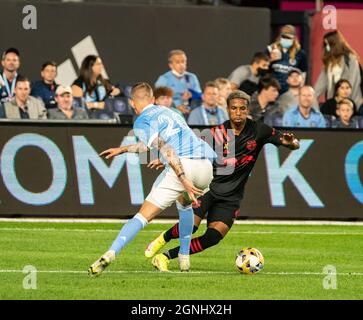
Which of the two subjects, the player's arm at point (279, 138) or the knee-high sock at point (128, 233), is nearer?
the knee-high sock at point (128, 233)

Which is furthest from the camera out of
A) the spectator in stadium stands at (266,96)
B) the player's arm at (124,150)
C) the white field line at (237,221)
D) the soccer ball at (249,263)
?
the spectator in stadium stands at (266,96)

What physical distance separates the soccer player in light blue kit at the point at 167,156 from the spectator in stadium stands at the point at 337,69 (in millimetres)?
9306

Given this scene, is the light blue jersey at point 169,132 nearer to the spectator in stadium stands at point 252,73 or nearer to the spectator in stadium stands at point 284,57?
the spectator in stadium stands at point 252,73

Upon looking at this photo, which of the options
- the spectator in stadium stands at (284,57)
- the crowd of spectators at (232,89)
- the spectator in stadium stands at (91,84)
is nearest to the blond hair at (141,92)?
the crowd of spectators at (232,89)

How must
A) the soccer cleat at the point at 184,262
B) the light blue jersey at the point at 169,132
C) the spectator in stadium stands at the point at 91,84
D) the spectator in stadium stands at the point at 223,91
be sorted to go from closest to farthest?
the light blue jersey at the point at 169,132 → the soccer cleat at the point at 184,262 → the spectator in stadium stands at the point at 223,91 → the spectator in stadium stands at the point at 91,84

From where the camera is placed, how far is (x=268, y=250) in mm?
16781

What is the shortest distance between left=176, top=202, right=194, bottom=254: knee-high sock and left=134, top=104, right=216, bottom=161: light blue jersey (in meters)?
0.64

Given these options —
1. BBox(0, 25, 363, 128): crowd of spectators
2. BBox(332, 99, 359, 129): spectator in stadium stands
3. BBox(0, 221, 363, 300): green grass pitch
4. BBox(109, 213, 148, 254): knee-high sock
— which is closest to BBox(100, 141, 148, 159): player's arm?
BBox(109, 213, 148, 254): knee-high sock

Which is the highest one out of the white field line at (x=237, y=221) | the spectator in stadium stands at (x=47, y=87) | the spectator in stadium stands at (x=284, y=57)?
the spectator in stadium stands at (x=284, y=57)

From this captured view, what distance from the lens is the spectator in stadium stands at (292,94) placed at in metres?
22.0

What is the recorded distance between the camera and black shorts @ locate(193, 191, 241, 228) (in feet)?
48.3
